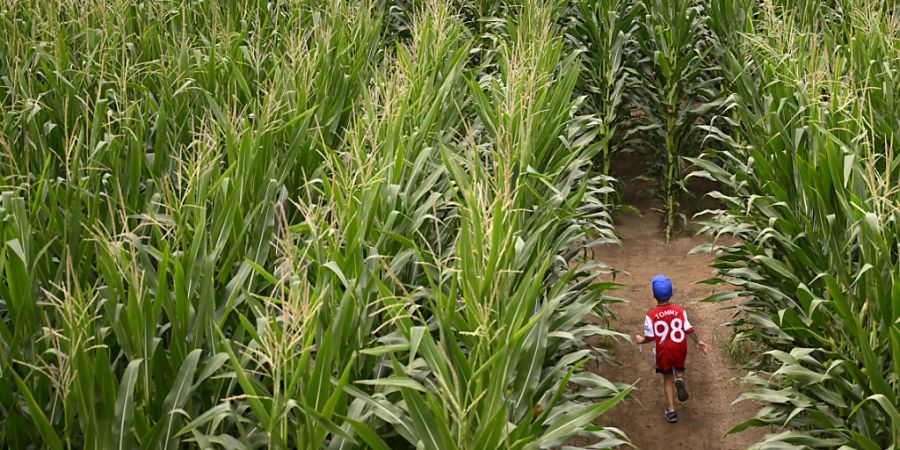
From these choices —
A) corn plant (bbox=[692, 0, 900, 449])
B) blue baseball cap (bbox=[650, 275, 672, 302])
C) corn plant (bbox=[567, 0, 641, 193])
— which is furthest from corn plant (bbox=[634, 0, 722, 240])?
blue baseball cap (bbox=[650, 275, 672, 302])

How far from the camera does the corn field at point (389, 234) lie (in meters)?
3.54

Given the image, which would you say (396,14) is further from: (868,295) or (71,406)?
(71,406)

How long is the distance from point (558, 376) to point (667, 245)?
14.5 ft

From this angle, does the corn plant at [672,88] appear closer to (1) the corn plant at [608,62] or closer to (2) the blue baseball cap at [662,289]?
(1) the corn plant at [608,62]

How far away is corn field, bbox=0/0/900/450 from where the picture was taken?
11.6ft

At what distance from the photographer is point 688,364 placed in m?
6.61

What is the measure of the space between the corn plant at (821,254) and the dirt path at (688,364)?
0.34m

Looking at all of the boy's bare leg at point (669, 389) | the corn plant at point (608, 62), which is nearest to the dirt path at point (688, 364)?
the boy's bare leg at point (669, 389)

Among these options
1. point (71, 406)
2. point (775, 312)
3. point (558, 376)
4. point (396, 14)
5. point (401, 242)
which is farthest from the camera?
point (396, 14)

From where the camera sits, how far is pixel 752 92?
718cm

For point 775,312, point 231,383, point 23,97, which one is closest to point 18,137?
point 23,97

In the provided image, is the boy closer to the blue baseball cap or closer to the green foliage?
the blue baseball cap

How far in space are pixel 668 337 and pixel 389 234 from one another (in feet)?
7.24

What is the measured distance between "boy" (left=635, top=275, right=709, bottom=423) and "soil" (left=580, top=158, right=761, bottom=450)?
0.18 m
